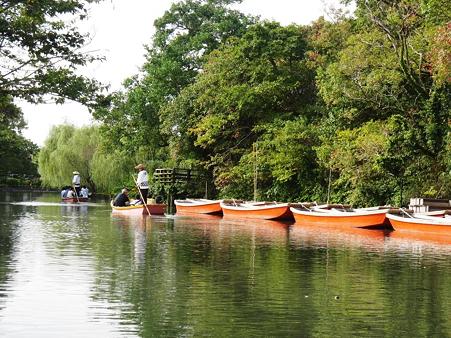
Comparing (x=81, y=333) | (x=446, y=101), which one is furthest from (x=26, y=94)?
(x=446, y=101)

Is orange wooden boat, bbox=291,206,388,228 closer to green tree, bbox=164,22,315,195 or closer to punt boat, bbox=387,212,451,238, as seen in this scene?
punt boat, bbox=387,212,451,238

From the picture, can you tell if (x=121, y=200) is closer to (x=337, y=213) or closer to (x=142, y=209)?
(x=142, y=209)

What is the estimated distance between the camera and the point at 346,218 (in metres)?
27.5

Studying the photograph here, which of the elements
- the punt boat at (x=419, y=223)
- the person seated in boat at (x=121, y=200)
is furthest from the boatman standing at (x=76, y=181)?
the punt boat at (x=419, y=223)

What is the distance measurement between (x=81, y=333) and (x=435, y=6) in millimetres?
22404

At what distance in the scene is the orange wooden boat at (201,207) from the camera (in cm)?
3744

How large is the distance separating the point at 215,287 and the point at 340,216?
1777 centimetres

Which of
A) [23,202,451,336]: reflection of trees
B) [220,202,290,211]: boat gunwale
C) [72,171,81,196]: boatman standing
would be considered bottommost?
[23,202,451,336]: reflection of trees

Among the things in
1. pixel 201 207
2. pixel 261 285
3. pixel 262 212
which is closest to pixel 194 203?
pixel 201 207

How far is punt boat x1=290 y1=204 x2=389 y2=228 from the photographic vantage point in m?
26.8

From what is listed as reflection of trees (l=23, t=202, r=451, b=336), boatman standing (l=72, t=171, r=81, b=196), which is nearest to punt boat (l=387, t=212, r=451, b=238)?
reflection of trees (l=23, t=202, r=451, b=336)

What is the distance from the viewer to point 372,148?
30.2 meters

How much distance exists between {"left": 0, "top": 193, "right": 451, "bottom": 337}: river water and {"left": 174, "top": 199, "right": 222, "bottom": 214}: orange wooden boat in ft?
58.3

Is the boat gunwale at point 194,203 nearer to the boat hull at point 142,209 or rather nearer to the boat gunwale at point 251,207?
the boat gunwale at point 251,207
